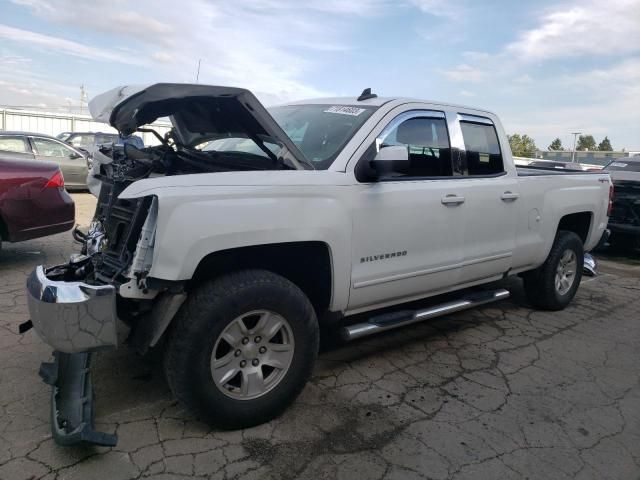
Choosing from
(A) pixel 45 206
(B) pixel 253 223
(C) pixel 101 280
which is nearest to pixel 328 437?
(B) pixel 253 223

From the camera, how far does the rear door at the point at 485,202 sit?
4188 millimetres

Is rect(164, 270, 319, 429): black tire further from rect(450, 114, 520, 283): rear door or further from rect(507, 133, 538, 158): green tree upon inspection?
rect(507, 133, 538, 158): green tree

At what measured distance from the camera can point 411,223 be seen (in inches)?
143

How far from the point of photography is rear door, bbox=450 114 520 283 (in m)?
4.19

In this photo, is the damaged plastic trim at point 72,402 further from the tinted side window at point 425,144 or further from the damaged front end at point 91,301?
the tinted side window at point 425,144

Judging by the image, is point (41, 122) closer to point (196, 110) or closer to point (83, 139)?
point (83, 139)

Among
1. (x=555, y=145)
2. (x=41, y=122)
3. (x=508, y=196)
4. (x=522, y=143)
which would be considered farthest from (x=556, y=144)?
(x=508, y=196)

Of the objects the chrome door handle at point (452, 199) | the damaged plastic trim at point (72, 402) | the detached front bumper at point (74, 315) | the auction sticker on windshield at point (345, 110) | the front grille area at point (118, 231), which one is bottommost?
the damaged plastic trim at point (72, 402)

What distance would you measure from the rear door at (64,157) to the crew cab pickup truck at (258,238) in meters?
9.82

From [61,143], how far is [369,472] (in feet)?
41.8

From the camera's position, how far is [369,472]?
2672 mm

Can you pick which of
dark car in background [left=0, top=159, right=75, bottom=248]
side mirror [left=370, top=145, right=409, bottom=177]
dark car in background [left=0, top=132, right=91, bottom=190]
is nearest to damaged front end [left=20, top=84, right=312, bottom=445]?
side mirror [left=370, top=145, right=409, bottom=177]

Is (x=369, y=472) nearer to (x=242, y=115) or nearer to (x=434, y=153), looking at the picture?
(x=242, y=115)

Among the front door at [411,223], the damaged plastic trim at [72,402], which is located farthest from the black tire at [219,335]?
the front door at [411,223]
